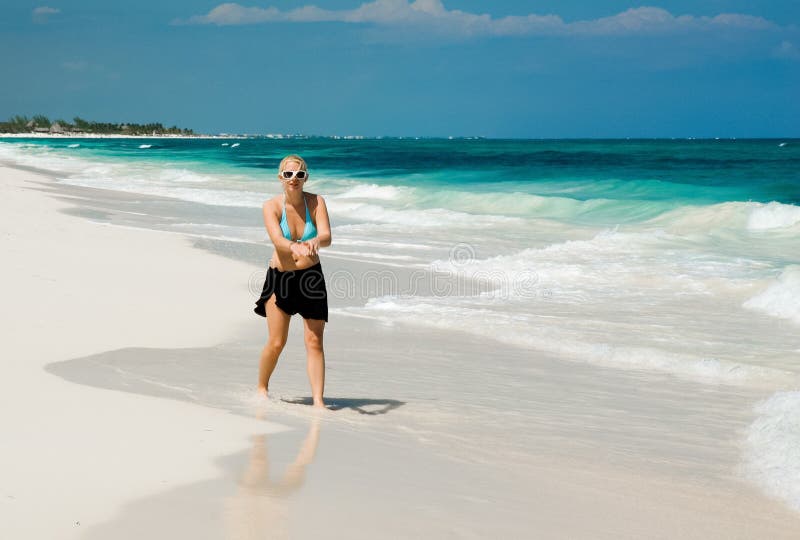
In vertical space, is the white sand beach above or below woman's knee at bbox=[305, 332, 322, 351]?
below

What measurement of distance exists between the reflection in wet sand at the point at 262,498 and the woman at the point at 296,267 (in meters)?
1.00

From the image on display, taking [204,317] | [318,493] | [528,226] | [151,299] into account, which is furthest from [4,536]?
[528,226]

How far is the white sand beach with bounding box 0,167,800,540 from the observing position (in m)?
3.38

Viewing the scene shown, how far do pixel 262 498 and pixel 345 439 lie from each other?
1.04m

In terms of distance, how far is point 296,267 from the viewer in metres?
5.03

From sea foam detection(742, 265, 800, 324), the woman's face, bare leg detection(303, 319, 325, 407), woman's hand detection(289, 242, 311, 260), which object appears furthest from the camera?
sea foam detection(742, 265, 800, 324)

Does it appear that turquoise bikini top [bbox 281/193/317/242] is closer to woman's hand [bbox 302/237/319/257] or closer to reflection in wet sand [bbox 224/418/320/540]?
woman's hand [bbox 302/237/319/257]

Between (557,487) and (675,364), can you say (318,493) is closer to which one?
(557,487)

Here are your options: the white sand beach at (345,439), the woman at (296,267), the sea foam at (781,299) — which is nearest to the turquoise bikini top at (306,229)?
the woman at (296,267)

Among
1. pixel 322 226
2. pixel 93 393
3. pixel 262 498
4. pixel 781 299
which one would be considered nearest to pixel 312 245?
pixel 322 226

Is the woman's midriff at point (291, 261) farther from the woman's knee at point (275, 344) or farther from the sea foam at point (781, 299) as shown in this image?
the sea foam at point (781, 299)

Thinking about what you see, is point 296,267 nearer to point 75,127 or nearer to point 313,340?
point 313,340

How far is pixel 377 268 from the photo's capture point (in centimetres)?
1184

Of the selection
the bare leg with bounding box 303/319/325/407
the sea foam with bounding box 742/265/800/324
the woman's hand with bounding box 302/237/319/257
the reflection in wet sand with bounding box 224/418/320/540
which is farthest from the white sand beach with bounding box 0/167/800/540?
the sea foam with bounding box 742/265/800/324
